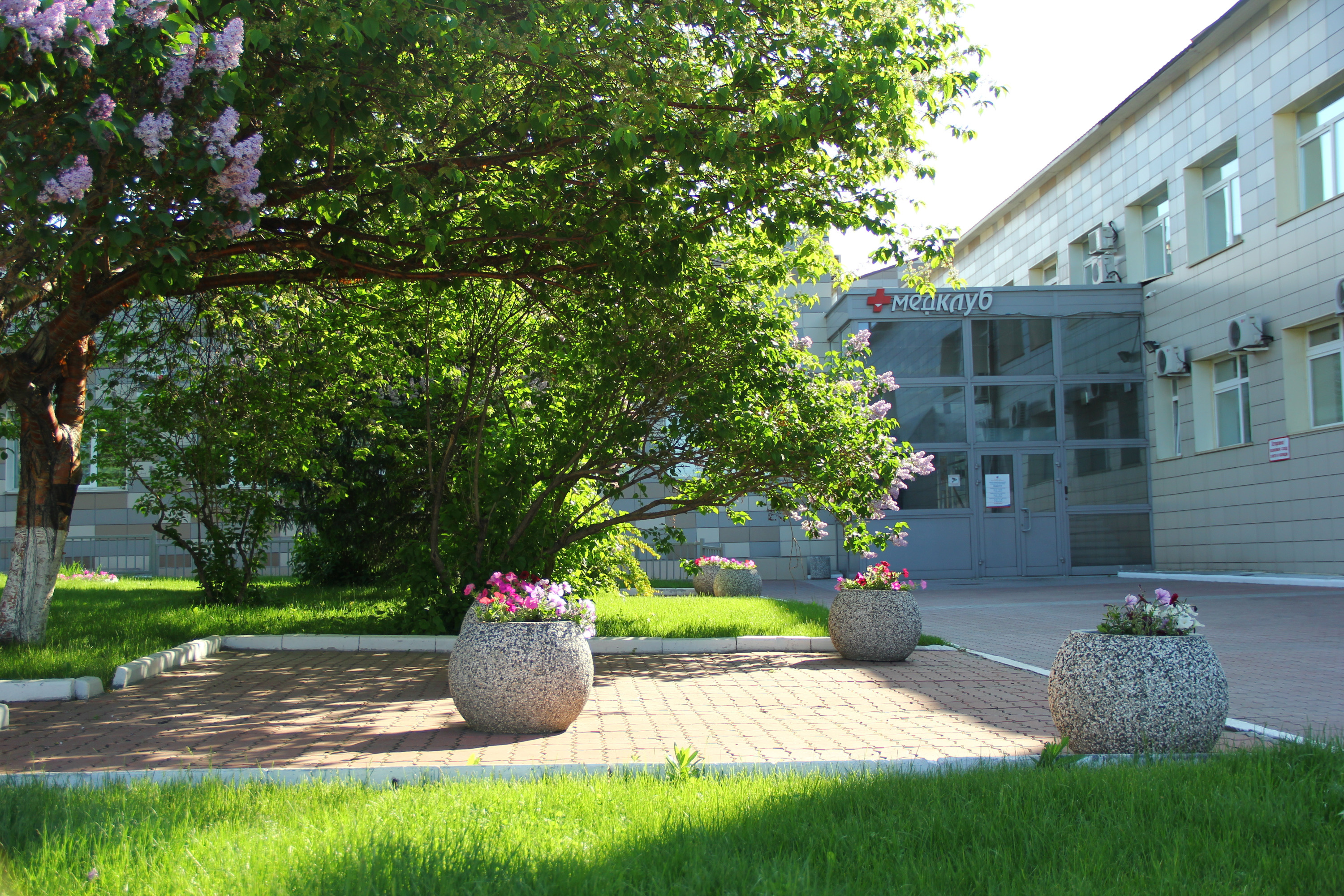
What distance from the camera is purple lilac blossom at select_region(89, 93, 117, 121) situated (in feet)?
15.9

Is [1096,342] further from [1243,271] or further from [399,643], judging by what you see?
[399,643]

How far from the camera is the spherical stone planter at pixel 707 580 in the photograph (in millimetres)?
18453

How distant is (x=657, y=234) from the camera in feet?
26.9

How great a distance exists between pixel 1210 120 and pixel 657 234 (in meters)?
16.9

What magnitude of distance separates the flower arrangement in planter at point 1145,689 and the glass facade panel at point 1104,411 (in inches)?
732

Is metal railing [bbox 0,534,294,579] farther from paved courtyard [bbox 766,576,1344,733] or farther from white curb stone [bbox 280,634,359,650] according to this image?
white curb stone [bbox 280,634,359,650]

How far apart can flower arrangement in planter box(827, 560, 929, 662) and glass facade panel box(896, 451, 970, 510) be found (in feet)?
42.4

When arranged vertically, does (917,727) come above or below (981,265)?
below

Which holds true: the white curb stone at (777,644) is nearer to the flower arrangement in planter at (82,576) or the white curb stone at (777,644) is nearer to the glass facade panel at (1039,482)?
the glass facade panel at (1039,482)

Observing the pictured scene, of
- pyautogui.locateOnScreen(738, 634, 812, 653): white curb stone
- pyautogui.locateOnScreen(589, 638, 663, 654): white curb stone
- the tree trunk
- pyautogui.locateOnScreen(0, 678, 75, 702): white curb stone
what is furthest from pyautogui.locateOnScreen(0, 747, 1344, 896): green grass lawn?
pyautogui.locateOnScreen(738, 634, 812, 653): white curb stone

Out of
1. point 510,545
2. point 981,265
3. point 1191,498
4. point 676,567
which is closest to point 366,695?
point 510,545

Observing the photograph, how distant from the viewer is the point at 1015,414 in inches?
896

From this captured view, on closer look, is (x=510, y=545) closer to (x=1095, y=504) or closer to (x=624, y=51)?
(x=624, y=51)

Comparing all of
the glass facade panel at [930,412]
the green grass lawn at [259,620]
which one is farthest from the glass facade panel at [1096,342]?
the green grass lawn at [259,620]
